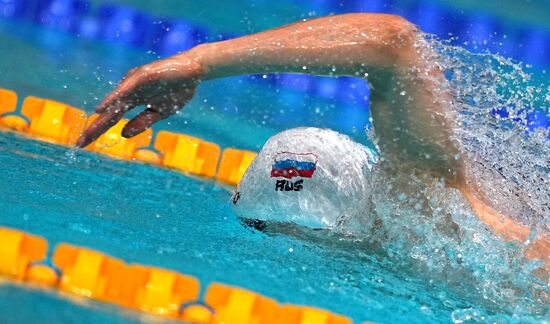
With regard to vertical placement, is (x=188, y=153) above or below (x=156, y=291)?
above

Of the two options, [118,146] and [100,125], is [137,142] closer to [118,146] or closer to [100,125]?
[118,146]

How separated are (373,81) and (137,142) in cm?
182

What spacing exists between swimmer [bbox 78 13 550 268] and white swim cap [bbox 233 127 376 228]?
19cm

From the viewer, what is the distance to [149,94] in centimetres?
154

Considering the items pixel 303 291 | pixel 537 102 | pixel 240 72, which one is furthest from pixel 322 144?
pixel 537 102

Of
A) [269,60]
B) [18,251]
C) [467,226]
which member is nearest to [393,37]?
[269,60]

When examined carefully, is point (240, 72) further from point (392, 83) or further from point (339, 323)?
point (339, 323)

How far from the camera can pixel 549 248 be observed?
6.70 feet

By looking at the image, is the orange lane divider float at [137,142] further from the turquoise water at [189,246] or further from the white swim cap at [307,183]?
the white swim cap at [307,183]

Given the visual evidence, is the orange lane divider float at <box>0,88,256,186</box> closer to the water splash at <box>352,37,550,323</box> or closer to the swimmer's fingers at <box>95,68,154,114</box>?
the water splash at <box>352,37,550,323</box>

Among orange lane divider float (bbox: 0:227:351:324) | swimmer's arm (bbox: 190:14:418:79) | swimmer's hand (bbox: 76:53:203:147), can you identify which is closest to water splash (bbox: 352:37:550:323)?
swimmer's arm (bbox: 190:14:418:79)

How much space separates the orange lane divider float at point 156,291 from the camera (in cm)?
194

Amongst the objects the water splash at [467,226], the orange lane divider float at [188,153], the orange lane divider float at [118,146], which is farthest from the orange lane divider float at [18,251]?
the orange lane divider float at [188,153]

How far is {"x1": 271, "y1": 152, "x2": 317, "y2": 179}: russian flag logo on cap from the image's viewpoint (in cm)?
215
